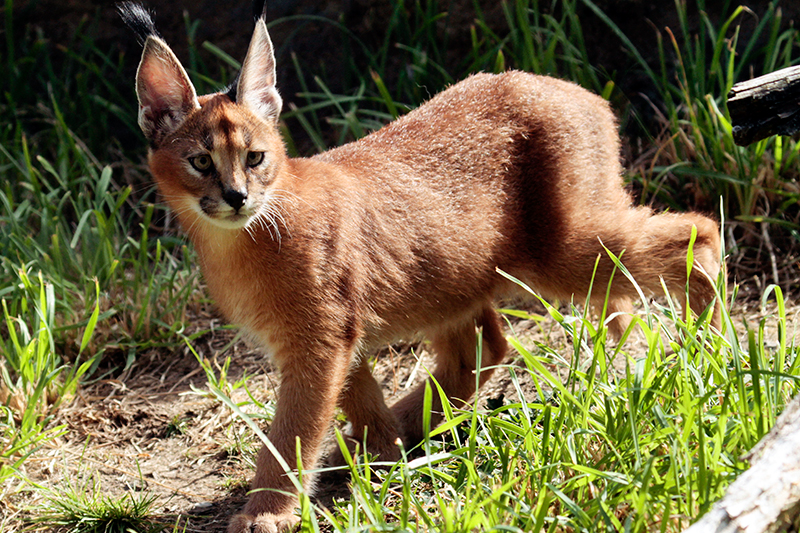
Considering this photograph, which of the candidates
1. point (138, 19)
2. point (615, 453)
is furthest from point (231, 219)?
point (615, 453)

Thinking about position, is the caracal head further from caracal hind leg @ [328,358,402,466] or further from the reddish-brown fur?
caracal hind leg @ [328,358,402,466]

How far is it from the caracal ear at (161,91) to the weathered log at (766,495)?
7.46ft

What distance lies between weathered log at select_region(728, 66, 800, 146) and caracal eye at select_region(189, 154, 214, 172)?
1795 millimetres

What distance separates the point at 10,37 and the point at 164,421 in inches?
130

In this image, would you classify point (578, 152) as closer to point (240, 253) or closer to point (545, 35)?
point (240, 253)

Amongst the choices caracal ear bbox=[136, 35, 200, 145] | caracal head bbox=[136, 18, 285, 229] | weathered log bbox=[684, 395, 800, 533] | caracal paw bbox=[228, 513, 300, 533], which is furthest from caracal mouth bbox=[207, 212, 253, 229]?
weathered log bbox=[684, 395, 800, 533]

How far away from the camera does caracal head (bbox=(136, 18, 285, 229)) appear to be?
291 centimetres

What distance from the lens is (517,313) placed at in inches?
112

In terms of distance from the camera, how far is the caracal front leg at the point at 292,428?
290 centimetres

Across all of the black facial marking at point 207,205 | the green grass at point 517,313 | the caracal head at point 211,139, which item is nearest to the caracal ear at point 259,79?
the caracal head at point 211,139

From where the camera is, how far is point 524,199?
11.4 feet

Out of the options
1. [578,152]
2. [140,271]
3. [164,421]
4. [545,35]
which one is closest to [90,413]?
[164,421]

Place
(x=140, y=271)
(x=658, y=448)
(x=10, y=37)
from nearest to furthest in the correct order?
(x=658, y=448)
(x=140, y=271)
(x=10, y=37)

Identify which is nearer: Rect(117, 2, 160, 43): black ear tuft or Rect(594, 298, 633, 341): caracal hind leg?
Rect(117, 2, 160, 43): black ear tuft
